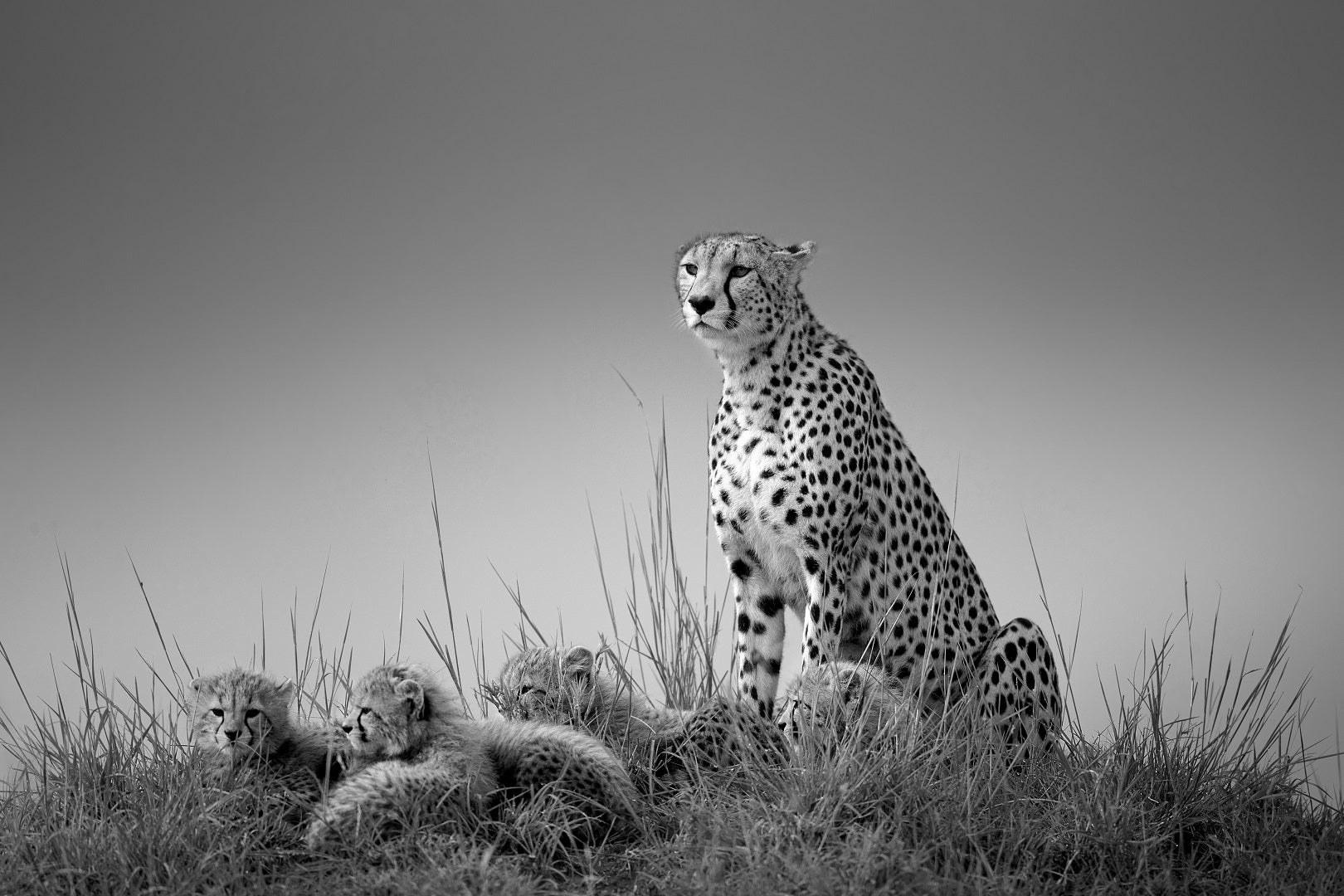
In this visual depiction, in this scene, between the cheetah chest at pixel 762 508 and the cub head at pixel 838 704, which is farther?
the cheetah chest at pixel 762 508

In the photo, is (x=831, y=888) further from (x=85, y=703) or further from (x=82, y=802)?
(x=85, y=703)

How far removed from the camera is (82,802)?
2564 mm

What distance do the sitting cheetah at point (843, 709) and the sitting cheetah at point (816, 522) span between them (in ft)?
0.44

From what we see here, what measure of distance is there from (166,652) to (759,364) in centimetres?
158

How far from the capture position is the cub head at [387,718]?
2.44 metres

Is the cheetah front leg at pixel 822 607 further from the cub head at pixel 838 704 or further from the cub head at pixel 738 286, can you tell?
the cub head at pixel 738 286

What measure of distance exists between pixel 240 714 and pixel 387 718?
0.94 feet

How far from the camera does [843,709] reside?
2682mm

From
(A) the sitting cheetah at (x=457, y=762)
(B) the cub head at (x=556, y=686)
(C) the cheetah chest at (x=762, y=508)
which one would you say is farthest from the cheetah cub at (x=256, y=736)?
(C) the cheetah chest at (x=762, y=508)

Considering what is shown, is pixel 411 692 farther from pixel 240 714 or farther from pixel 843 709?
pixel 843 709

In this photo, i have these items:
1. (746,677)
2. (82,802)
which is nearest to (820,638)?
(746,677)

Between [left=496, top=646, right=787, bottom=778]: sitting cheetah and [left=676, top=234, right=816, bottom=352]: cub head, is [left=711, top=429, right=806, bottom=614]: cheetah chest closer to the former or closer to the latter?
[left=676, top=234, right=816, bottom=352]: cub head

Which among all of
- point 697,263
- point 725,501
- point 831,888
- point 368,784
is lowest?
point 831,888

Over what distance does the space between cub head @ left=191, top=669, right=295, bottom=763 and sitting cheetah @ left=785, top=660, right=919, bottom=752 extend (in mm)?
997
